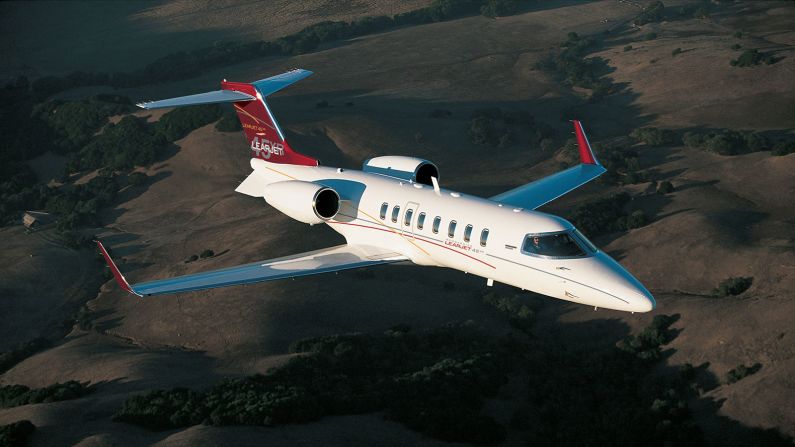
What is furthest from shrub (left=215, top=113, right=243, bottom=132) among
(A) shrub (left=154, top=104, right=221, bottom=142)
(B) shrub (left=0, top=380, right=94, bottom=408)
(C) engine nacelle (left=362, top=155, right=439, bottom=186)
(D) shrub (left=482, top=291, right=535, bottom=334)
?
(B) shrub (left=0, top=380, right=94, bottom=408)

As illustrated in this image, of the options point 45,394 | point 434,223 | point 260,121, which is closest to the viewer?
point 45,394

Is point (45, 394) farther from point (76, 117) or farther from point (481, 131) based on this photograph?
point (76, 117)

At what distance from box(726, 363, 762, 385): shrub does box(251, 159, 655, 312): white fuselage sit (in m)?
6.12

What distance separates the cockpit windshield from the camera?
98.9ft

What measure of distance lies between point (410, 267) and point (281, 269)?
39.2 ft

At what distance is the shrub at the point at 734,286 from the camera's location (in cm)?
3847

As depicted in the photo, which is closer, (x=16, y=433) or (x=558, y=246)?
(x=16, y=433)

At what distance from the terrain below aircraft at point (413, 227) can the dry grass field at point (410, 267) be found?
4.66 metres

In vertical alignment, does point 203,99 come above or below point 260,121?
above

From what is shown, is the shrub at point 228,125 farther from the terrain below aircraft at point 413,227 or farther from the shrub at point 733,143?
the shrub at point 733,143

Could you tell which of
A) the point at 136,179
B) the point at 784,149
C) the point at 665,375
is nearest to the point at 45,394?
the point at 665,375

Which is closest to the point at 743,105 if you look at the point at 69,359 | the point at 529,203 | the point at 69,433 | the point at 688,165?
the point at 688,165

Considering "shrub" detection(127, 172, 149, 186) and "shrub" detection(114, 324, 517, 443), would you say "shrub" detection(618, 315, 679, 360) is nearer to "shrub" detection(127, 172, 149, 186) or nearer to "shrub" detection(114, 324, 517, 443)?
"shrub" detection(114, 324, 517, 443)

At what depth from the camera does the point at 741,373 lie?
Result: 106ft
